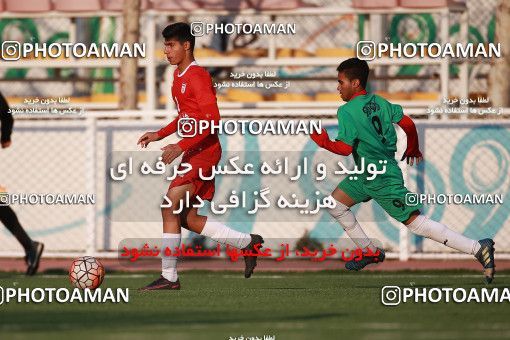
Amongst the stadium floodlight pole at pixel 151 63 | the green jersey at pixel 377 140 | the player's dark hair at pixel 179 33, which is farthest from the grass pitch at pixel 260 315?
the stadium floodlight pole at pixel 151 63

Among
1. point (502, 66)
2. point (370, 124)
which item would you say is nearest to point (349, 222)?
point (370, 124)

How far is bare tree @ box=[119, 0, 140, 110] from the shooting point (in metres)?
18.2

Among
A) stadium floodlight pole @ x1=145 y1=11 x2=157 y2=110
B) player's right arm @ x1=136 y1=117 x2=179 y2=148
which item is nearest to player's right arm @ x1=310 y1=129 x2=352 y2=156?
player's right arm @ x1=136 y1=117 x2=179 y2=148

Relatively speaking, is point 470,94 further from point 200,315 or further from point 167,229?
point 200,315

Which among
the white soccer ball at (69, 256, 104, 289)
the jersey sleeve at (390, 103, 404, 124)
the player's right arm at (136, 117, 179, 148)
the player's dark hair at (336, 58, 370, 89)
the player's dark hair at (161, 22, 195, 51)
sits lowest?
the white soccer ball at (69, 256, 104, 289)

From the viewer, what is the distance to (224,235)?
38.9 ft

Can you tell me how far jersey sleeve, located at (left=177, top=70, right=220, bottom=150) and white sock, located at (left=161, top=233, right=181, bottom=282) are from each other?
0.77m

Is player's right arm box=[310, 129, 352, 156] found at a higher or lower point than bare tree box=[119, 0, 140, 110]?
lower

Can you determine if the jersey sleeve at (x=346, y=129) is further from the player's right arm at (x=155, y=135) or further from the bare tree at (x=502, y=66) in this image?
the bare tree at (x=502, y=66)

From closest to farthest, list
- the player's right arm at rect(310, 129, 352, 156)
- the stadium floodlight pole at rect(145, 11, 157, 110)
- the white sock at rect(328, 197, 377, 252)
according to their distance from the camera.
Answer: the player's right arm at rect(310, 129, 352, 156) < the white sock at rect(328, 197, 377, 252) < the stadium floodlight pole at rect(145, 11, 157, 110)

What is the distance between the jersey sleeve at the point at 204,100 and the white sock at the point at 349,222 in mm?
1370

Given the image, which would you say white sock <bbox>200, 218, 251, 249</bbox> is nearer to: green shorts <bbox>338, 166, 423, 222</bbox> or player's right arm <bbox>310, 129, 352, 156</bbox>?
green shorts <bbox>338, 166, 423, 222</bbox>

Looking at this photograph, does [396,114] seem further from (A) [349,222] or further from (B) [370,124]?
(A) [349,222]

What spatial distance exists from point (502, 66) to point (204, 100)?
772 centimetres
